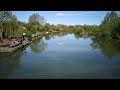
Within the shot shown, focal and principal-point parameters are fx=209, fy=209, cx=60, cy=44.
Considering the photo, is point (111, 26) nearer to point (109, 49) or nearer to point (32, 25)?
point (109, 49)

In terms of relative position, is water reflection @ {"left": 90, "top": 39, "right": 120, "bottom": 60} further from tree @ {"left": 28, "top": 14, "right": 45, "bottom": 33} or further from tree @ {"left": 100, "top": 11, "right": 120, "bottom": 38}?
tree @ {"left": 28, "top": 14, "right": 45, "bottom": 33}

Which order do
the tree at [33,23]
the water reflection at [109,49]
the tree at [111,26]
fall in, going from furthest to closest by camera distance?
the tree at [33,23]
the tree at [111,26]
the water reflection at [109,49]

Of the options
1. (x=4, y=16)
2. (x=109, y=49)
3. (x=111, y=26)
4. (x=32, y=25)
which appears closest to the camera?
(x=109, y=49)

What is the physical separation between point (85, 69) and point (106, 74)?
0.77 meters

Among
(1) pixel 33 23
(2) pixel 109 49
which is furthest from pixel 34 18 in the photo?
(2) pixel 109 49

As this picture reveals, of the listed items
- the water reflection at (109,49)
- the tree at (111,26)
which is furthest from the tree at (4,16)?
the tree at (111,26)

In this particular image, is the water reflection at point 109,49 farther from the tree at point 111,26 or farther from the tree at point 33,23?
the tree at point 33,23

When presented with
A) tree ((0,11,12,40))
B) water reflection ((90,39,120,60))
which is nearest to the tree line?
tree ((0,11,12,40))

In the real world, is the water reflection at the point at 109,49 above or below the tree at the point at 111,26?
below

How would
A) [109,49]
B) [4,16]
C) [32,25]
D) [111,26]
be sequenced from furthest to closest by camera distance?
1. [32,25]
2. [111,26]
3. [4,16]
4. [109,49]

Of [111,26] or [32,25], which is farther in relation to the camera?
[32,25]
